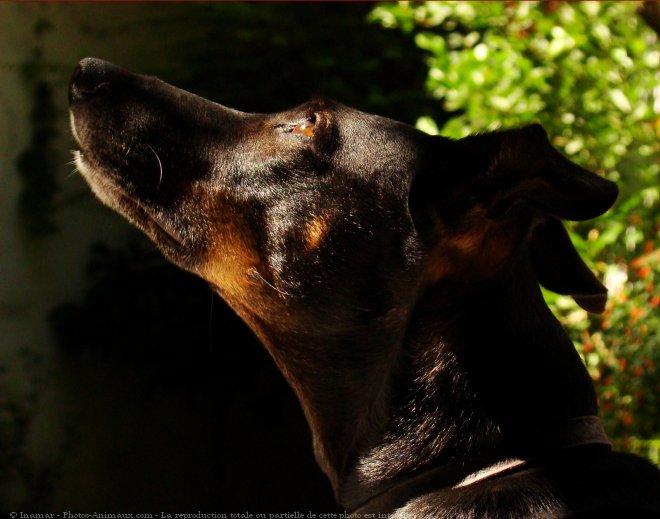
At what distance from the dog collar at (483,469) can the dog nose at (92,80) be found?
124 cm

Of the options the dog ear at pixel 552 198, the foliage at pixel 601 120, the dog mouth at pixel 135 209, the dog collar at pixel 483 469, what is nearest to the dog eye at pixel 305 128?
the dog mouth at pixel 135 209

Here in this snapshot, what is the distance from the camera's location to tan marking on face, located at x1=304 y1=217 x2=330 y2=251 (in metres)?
2.39

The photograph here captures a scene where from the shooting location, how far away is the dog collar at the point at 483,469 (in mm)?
2088

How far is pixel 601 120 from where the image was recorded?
412cm

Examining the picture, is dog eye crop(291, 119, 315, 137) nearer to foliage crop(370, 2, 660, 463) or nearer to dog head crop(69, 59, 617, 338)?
dog head crop(69, 59, 617, 338)

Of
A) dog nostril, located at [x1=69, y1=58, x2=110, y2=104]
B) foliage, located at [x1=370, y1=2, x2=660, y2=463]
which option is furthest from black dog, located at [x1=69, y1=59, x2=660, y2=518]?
foliage, located at [x1=370, y1=2, x2=660, y2=463]

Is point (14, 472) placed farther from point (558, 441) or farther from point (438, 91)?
point (558, 441)

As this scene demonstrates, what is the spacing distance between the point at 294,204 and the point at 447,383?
0.60m

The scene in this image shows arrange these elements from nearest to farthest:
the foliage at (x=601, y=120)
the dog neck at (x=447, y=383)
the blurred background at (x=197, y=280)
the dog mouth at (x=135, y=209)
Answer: the dog neck at (x=447, y=383)
the dog mouth at (x=135, y=209)
the foliage at (x=601, y=120)
the blurred background at (x=197, y=280)

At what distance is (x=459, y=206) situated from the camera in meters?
2.31

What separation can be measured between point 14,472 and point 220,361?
3.77 feet

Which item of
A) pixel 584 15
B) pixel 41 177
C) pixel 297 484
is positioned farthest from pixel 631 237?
pixel 41 177

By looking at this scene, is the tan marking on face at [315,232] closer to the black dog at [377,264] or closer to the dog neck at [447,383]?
the black dog at [377,264]

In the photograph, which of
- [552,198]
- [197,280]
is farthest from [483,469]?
[197,280]
